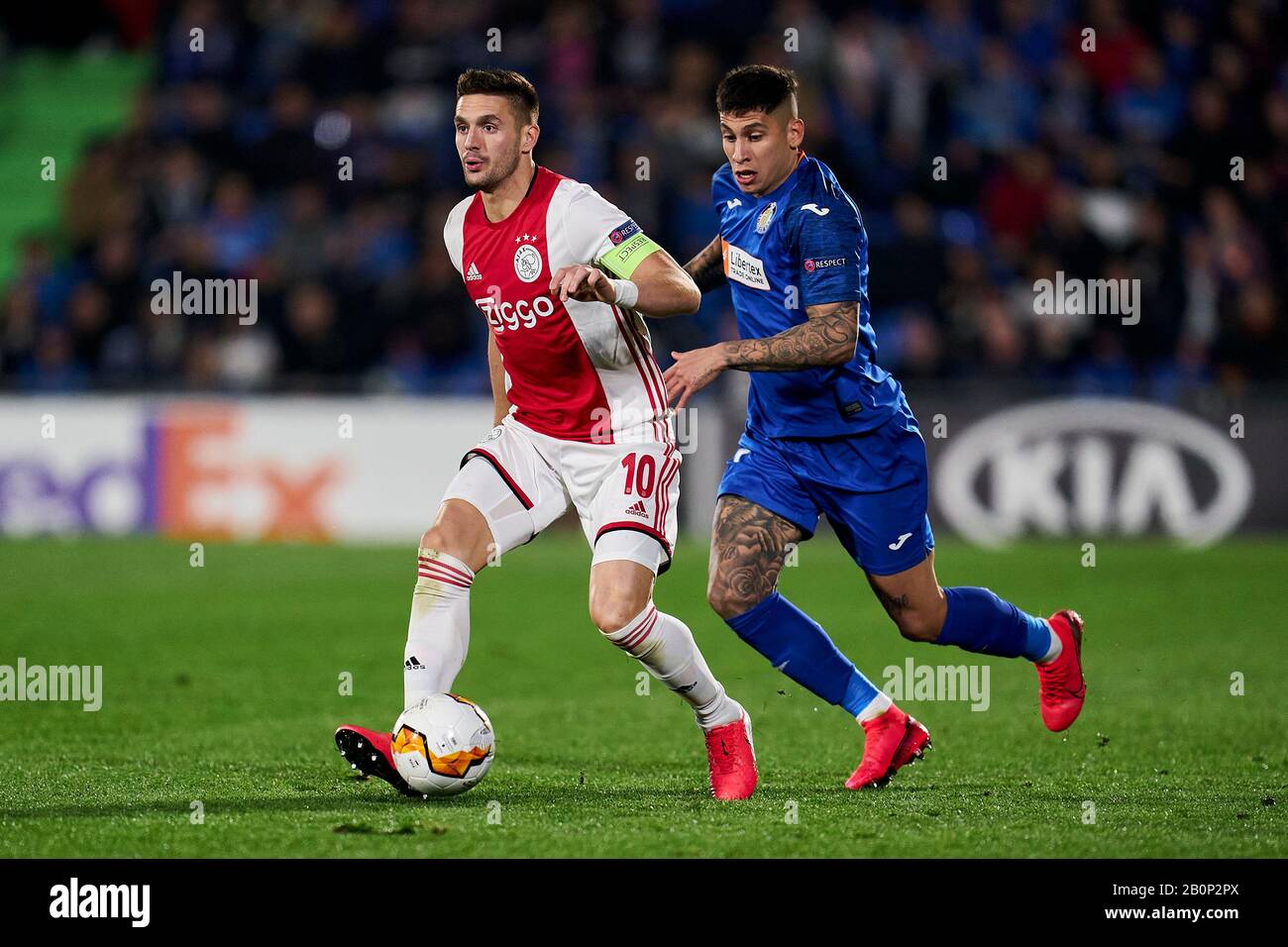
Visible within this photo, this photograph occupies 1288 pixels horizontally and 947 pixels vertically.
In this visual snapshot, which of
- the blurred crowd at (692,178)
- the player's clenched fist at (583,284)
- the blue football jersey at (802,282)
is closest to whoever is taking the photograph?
the player's clenched fist at (583,284)

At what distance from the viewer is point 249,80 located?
19391 millimetres

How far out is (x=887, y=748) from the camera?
6.33m

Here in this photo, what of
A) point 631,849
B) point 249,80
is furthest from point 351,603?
point 249,80

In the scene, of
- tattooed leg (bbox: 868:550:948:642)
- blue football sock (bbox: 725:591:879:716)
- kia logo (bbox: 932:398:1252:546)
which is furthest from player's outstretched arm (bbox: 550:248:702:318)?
kia logo (bbox: 932:398:1252:546)

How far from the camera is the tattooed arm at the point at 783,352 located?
5.63m

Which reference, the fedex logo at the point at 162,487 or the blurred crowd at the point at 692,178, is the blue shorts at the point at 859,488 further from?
the fedex logo at the point at 162,487

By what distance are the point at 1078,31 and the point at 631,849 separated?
49.3ft

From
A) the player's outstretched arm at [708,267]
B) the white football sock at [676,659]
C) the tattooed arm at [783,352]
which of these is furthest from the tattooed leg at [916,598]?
the player's outstretched arm at [708,267]

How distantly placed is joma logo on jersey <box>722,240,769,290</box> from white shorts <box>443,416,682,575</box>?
0.66 meters

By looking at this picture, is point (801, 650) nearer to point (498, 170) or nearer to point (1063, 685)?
point (1063, 685)

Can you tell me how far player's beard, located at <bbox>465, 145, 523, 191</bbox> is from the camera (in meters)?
6.16

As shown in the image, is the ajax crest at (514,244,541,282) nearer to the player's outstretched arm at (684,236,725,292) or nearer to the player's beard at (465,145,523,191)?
the player's beard at (465,145,523,191)

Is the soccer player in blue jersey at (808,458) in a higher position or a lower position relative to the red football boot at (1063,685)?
higher

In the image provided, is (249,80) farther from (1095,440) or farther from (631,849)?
(631,849)
